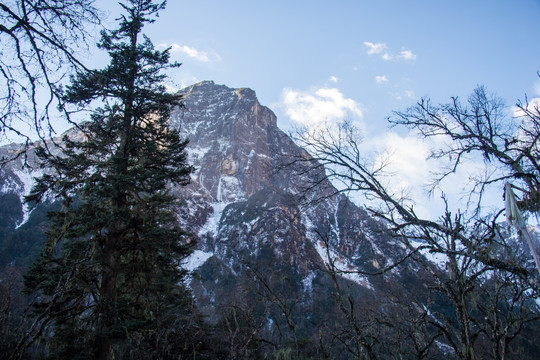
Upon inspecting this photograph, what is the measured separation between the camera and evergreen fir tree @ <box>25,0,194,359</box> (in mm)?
7168

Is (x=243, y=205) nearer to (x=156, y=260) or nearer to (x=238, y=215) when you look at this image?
(x=238, y=215)

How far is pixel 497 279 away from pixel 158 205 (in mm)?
9122

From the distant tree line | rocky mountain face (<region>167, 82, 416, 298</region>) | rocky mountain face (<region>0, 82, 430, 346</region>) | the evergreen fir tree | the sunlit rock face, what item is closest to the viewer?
the distant tree line

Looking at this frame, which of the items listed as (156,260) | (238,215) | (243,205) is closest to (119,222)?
(156,260)

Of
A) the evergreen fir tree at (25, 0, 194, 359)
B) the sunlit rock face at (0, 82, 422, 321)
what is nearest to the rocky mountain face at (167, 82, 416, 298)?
the sunlit rock face at (0, 82, 422, 321)

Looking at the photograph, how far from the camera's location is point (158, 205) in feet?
31.4

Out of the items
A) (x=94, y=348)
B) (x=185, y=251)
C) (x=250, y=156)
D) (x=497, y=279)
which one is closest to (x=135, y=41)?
(x=185, y=251)

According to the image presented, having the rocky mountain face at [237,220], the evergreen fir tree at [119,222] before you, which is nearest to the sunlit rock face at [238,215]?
the rocky mountain face at [237,220]

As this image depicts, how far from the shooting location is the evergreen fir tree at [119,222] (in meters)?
7.17

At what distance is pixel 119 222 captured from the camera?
29.0ft

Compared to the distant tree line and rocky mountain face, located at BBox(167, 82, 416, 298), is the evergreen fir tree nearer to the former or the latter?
the distant tree line

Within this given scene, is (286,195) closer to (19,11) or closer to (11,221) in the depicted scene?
(19,11)

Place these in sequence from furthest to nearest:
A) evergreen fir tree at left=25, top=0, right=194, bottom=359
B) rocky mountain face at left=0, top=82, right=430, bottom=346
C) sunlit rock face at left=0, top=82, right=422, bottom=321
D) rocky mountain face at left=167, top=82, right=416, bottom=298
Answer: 1. rocky mountain face at left=167, top=82, right=416, bottom=298
2. sunlit rock face at left=0, top=82, right=422, bottom=321
3. rocky mountain face at left=0, top=82, right=430, bottom=346
4. evergreen fir tree at left=25, top=0, right=194, bottom=359

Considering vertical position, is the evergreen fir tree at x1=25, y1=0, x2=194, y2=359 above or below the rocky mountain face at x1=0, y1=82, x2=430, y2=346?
below
